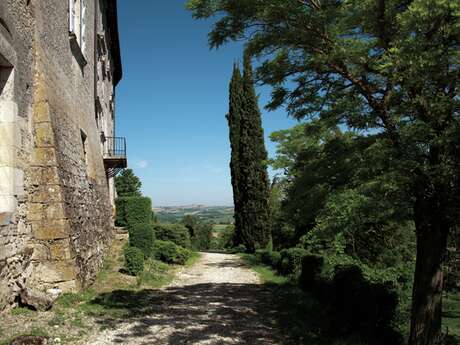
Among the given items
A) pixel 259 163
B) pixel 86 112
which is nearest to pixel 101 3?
pixel 86 112

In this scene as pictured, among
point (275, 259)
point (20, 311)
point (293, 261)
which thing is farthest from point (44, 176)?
point (275, 259)

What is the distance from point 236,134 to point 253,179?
117 inches

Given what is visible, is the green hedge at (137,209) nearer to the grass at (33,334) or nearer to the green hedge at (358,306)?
the green hedge at (358,306)

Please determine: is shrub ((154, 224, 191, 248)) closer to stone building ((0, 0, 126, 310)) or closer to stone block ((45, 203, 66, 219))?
stone building ((0, 0, 126, 310))

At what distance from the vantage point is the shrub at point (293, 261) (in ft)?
39.0

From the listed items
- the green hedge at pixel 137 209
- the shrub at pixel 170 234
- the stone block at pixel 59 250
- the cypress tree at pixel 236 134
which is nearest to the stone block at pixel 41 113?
the stone block at pixel 59 250

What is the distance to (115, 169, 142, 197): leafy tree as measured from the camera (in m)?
32.7

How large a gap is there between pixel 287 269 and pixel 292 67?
28.1 feet

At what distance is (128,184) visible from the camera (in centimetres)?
3356

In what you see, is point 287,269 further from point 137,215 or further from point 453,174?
point 453,174

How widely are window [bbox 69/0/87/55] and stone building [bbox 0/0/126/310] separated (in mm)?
97

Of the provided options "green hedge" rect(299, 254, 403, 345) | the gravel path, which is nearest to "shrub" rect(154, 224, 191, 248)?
the gravel path

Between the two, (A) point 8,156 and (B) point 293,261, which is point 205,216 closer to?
(B) point 293,261

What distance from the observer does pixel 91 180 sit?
36.5ft
